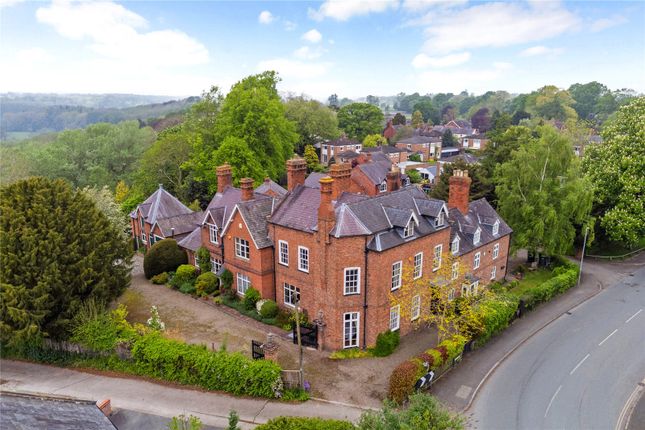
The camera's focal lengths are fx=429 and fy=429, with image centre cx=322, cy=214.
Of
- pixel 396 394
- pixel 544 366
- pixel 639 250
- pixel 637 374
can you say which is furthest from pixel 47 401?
pixel 639 250

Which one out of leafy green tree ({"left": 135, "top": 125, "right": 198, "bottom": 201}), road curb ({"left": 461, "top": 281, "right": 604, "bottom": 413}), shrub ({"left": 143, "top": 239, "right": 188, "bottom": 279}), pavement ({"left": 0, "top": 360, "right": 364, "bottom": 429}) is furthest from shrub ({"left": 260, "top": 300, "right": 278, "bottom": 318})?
leafy green tree ({"left": 135, "top": 125, "right": 198, "bottom": 201})

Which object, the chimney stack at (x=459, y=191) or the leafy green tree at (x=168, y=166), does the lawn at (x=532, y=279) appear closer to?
the chimney stack at (x=459, y=191)

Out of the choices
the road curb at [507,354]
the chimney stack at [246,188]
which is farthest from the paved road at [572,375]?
the chimney stack at [246,188]

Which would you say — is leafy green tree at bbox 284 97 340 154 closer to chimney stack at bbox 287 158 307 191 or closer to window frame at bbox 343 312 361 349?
chimney stack at bbox 287 158 307 191

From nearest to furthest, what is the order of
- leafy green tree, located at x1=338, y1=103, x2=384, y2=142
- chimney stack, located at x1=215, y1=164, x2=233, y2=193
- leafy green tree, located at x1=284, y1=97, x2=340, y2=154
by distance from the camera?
chimney stack, located at x1=215, y1=164, x2=233, y2=193 < leafy green tree, located at x1=284, y1=97, x2=340, y2=154 < leafy green tree, located at x1=338, y1=103, x2=384, y2=142

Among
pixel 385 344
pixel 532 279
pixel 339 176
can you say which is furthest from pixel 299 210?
pixel 532 279

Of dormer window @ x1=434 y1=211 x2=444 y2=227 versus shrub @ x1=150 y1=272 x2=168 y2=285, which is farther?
shrub @ x1=150 y1=272 x2=168 y2=285
